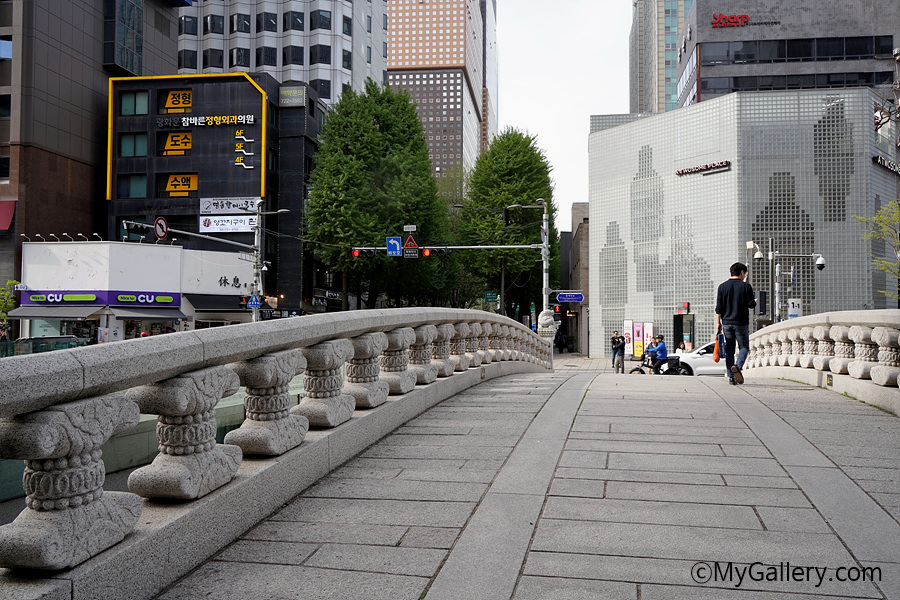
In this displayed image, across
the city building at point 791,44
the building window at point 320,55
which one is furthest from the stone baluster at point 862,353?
the building window at point 320,55

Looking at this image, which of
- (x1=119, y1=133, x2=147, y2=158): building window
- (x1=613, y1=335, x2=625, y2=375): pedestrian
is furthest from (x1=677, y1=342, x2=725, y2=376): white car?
(x1=119, y1=133, x2=147, y2=158): building window

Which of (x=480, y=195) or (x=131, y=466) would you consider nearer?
(x=131, y=466)

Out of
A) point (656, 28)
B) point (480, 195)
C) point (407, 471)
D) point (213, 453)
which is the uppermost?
point (656, 28)

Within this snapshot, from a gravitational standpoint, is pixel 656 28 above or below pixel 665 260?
above

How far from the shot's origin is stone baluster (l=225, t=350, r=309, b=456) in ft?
13.0

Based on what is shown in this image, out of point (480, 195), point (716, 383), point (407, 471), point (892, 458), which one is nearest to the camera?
point (407, 471)

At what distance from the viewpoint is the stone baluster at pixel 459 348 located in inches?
381

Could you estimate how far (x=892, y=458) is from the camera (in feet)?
17.4

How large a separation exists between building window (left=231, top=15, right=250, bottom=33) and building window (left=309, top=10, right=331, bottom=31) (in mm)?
5910

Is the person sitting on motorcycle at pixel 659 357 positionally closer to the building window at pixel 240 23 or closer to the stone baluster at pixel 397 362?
the stone baluster at pixel 397 362

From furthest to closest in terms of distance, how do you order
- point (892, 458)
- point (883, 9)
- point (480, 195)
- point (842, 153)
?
point (883, 9)
point (480, 195)
point (842, 153)
point (892, 458)

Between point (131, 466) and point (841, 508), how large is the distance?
14.5 ft

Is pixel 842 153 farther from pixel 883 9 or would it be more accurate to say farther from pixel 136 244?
pixel 136 244

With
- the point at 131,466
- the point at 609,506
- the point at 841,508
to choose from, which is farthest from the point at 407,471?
the point at 841,508
